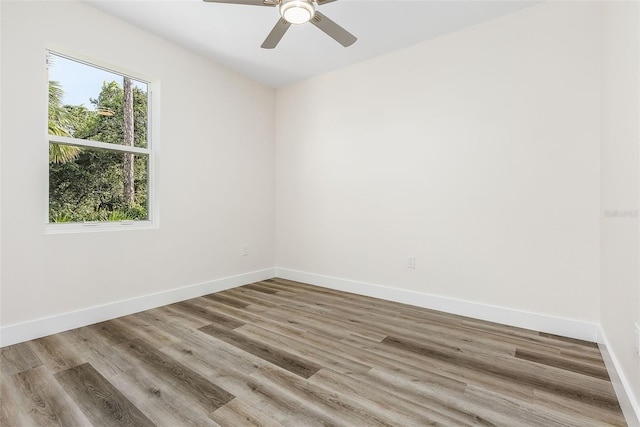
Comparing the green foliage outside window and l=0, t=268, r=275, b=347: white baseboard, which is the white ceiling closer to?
the green foliage outside window

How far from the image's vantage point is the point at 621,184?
1.68 metres

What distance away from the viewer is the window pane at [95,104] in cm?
249

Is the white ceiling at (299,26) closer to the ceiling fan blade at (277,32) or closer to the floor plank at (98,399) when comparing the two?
the ceiling fan blade at (277,32)

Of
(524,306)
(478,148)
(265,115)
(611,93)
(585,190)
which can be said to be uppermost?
(265,115)

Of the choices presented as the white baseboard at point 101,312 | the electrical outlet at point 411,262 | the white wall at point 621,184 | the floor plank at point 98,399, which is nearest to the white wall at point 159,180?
the white baseboard at point 101,312

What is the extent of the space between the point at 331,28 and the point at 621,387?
2.79 m

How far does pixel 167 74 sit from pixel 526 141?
137 inches

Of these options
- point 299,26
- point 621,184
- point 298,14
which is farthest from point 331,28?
point 621,184

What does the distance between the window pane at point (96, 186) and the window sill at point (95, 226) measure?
0.05m

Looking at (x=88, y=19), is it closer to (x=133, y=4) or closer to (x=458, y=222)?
(x=133, y=4)

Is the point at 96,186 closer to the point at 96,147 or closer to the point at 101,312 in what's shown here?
the point at 96,147

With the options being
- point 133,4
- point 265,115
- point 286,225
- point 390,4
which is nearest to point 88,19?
→ point 133,4

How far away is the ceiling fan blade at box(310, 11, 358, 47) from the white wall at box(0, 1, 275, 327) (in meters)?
1.87

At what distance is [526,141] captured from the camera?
2523mm
